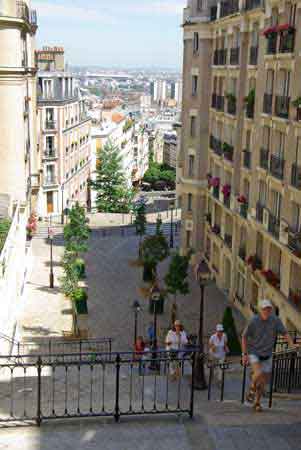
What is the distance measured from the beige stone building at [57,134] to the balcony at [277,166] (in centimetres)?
3591

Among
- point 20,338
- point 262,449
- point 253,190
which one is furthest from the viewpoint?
point 253,190

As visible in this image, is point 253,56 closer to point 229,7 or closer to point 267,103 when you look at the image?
point 267,103

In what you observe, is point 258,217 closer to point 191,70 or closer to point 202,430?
point 191,70

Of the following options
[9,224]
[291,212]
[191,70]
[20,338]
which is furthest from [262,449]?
[191,70]

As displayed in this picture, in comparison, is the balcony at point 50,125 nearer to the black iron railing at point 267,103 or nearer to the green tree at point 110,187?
the green tree at point 110,187

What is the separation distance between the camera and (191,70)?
133 feet

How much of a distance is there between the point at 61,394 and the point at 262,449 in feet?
20.3

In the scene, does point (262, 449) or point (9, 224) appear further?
point (9, 224)

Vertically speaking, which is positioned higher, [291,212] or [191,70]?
[191,70]

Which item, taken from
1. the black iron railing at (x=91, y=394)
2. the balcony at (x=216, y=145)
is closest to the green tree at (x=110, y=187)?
the balcony at (x=216, y=145)

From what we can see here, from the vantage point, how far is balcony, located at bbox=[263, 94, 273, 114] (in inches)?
1134

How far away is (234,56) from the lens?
34.4 m

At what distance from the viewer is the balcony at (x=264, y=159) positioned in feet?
97.1

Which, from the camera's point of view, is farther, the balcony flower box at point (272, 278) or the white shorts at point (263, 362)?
the balcony flower box at point (272, 278)
